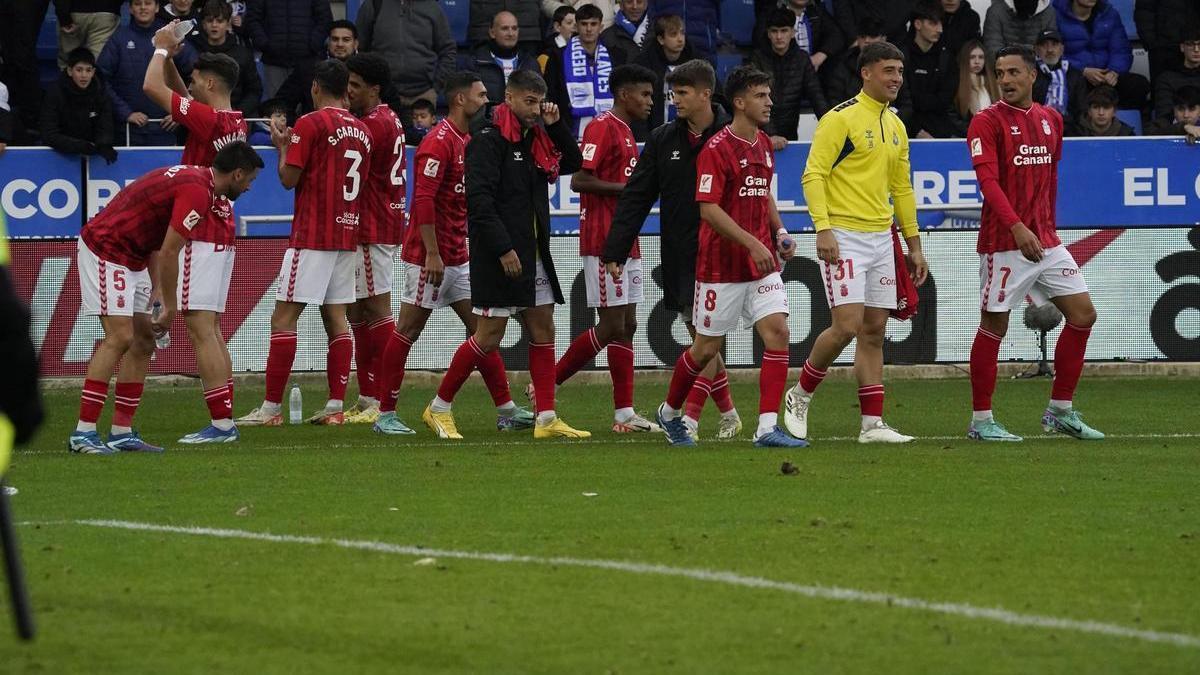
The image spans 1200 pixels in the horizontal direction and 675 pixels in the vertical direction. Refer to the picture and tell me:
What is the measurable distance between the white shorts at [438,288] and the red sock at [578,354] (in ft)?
2.74

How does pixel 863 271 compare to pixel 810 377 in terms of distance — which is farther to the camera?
pixel 810 377

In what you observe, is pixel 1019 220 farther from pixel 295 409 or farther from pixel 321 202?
pixel 295 409

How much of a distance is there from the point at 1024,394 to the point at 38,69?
1089 cm

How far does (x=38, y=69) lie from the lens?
65.1 feet

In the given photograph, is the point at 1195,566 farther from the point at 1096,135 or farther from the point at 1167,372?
the point at 1096,135

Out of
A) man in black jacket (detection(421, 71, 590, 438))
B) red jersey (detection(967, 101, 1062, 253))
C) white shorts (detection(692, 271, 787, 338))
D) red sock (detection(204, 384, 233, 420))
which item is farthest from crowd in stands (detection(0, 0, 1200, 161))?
white shorts (detection(692, 271, 787, 338))

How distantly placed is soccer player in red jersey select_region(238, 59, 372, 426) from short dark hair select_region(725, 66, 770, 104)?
3.10 m

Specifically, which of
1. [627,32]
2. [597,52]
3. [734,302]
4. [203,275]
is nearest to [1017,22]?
[627,32]

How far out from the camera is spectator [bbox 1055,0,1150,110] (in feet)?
69.9

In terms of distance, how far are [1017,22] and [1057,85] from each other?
3.25 feet

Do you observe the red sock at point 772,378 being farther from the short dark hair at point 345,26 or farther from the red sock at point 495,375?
the short dark hair at point 345,26

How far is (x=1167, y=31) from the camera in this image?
2120 centimetres

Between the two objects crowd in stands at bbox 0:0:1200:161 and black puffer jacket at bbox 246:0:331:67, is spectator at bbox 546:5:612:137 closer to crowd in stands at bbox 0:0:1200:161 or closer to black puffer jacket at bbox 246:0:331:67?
→ crowd in stands at bbox 0:0:1200:161

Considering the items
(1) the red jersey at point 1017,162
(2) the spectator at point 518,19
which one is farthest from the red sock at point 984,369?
(2) the spectator at point 518,19
